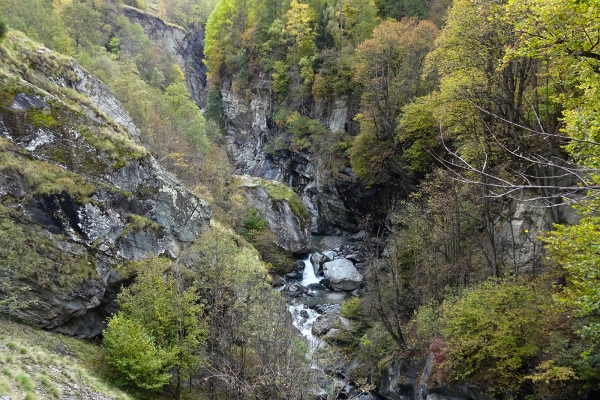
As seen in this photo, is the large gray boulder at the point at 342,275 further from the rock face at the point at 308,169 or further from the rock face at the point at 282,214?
the rock face at the point at 308,169

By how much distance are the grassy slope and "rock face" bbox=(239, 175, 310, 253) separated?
1948cm

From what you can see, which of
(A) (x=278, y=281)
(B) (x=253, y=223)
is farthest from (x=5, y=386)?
(B) (x=253, y=223)

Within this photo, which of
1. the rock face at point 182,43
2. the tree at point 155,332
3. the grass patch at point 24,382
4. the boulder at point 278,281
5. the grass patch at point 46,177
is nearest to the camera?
the grass patch at point 24,382

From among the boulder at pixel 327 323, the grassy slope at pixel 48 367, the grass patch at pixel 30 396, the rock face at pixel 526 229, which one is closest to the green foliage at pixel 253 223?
the boulder at pixel 327 323

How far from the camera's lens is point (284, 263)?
2988cm

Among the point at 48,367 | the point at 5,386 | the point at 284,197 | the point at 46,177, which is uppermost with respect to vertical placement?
the point at 46,177

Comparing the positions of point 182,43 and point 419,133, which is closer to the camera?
point 419,133

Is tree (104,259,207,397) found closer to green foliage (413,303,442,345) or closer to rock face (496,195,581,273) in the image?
green foliage (413,303,442,345)

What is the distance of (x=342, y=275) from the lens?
2841 centimetres

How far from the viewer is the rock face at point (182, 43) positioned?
6162 cm

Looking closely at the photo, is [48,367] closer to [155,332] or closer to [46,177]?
[155,332]

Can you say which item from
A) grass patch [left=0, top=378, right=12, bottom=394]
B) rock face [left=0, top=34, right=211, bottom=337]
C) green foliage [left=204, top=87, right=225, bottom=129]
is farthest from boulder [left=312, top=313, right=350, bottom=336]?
green foliage [left=204, top=87, right=225, bottom=129]

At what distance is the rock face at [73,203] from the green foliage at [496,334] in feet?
43.6

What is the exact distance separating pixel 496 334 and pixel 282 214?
23.5m
